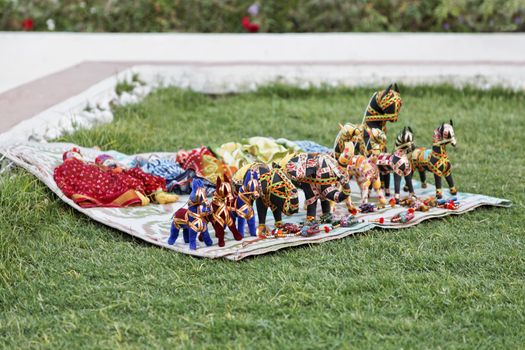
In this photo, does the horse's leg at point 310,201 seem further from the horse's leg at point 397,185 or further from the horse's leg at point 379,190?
the horse's leg at point 397,185

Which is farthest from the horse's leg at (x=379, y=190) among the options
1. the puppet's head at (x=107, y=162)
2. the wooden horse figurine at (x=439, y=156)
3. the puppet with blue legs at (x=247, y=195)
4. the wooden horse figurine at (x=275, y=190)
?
the puppet's head at (x=107, y=162)

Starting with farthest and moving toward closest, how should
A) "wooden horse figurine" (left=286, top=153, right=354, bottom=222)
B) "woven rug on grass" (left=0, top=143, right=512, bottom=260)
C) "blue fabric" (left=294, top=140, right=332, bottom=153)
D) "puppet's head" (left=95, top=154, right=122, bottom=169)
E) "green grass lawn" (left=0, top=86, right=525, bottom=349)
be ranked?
"blue fabric" (left=294, top=140, right=332, bottom=153)
"puppet's head" (left=95, top=154, right=122, bottom=169)
"wooden horse figurine" (left=286, top=153, right=354, bottom=222)
"woven rug on grass" (left=0, top=143, right=512, bottom=260)
"green grass lawn" (left=0, top=86, right=525, bottom=349)

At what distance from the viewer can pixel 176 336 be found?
404 centimetres

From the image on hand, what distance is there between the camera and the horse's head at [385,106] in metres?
6.08

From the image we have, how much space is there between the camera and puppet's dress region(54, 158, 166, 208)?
223 inches

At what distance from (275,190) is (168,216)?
0.93m

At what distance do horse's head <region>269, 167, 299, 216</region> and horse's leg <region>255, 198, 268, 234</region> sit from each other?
10cm

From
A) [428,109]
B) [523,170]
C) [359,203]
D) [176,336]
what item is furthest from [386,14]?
[176,336]

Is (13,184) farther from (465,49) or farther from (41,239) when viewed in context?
(465,49)

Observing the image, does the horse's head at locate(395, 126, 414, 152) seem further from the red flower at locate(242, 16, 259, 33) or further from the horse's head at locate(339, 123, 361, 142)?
the red flower at locate(242, 16, 259, 33)

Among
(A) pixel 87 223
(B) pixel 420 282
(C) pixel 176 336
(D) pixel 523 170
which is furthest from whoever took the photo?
(D) pixel 523 170

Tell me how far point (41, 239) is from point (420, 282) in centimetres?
234

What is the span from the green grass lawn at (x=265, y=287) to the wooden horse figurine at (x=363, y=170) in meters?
0.51

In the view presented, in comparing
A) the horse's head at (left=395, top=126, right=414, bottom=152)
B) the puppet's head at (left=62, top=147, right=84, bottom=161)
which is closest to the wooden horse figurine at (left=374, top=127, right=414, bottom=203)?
the horse's head at (left=395, top=126, right=414, bottom=152)
